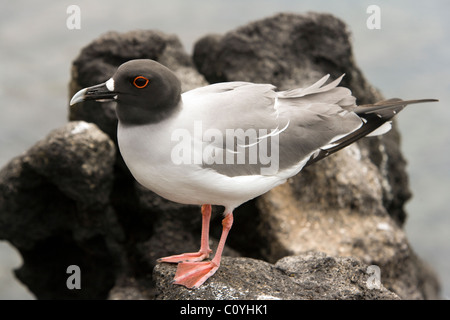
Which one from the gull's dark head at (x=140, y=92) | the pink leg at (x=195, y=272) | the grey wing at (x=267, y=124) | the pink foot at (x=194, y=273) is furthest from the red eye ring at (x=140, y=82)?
the pink foot at (x=194, y=273)

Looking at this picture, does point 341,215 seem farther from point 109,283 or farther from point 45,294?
point 45,294

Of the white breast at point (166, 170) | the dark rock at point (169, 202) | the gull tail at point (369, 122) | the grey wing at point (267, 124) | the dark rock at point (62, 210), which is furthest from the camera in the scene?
the dark rock at point (169, 202)

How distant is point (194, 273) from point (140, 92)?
3.94 ft

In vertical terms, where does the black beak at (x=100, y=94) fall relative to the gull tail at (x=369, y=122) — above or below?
above

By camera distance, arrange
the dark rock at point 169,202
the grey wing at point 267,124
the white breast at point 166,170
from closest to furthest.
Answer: the white breast at point 166,170
the grey wing at point 267,124
the dark rock at point 169,202

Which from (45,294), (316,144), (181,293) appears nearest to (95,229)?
(45,294)

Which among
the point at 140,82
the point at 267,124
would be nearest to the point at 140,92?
the point at 140,82

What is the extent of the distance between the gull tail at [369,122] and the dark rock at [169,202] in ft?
5.11

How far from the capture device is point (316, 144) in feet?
13.6

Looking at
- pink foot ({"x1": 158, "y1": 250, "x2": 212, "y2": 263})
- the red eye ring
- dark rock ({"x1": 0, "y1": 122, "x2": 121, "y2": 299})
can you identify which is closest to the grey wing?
the red eye ring

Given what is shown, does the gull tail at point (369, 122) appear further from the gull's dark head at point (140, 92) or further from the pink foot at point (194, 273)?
the gull's dark head at point (140, 92)

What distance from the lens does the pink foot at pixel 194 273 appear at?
3889mm

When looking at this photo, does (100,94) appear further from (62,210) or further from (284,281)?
(62,210)

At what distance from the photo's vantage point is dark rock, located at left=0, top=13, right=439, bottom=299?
18.7 ft
